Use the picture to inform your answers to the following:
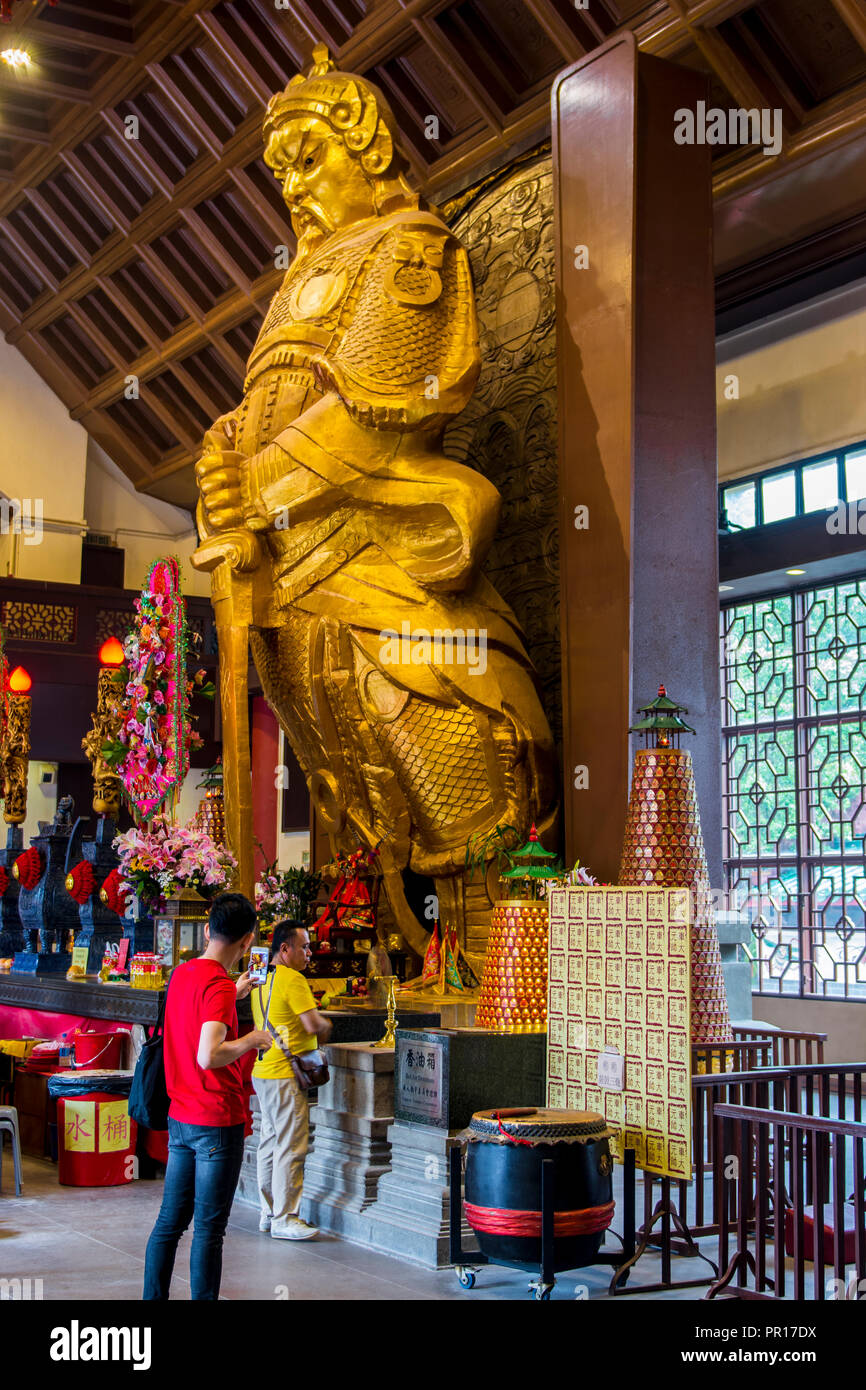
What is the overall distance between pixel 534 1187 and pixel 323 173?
456cm

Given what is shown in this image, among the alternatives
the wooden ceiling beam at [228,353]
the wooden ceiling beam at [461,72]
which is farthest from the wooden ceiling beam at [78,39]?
the wooden ceiling beam at [461,72]

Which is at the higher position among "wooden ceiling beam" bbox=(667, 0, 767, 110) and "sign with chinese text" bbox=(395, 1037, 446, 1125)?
"wooden ceiling beam" bbox=(667, 0, 767, 110)

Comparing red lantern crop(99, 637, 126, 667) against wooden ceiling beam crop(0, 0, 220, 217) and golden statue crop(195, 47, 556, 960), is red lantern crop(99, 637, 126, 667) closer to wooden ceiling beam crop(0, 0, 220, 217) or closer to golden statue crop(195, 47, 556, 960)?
golden statue crop(195, 47, 556, 960)

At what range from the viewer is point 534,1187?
3465 millimetres

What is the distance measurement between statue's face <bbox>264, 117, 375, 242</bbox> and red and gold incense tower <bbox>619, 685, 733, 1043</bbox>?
9.86 ft

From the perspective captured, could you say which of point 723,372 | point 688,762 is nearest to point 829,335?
point 723,372

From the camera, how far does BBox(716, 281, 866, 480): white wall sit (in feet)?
26.7

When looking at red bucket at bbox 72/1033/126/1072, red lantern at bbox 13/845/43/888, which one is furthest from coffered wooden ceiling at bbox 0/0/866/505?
red lantern at bbox 13/845/43/888

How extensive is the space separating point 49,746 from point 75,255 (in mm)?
4334

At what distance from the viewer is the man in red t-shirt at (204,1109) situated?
3049 mm

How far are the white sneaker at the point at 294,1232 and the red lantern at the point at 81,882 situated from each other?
3.46 meters

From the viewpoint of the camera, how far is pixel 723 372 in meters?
9.01

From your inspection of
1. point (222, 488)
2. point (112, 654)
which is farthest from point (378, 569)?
point (112, 654)
